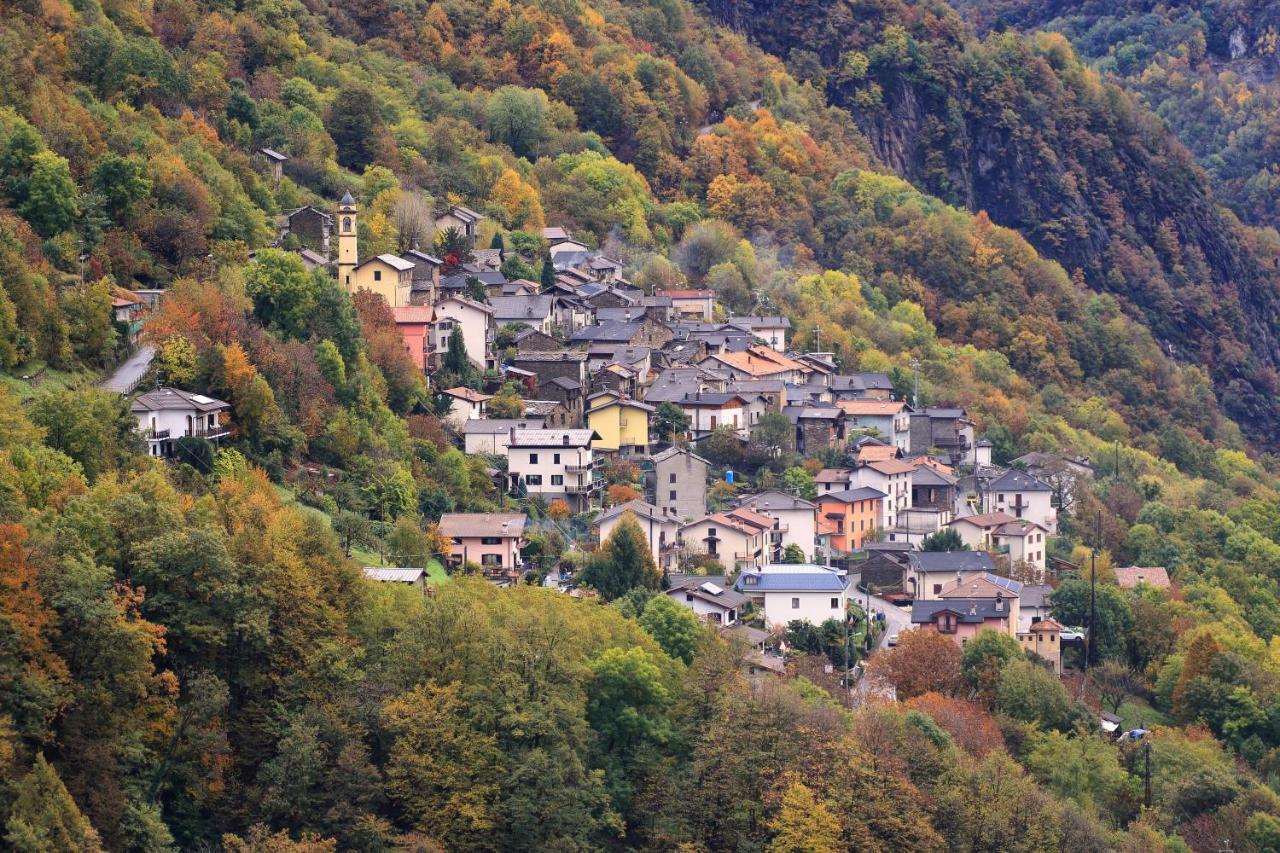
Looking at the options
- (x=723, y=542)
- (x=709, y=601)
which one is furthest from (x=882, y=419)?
(x=709, y=601)

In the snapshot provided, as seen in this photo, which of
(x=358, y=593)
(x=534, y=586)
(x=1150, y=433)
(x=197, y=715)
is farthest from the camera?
(x=1150, y=433)

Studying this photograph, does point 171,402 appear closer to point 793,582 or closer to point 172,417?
point 172,417

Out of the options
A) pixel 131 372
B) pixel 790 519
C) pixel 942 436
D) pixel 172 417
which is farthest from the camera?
pixel 942 436

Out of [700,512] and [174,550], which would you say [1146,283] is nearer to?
[700,512]

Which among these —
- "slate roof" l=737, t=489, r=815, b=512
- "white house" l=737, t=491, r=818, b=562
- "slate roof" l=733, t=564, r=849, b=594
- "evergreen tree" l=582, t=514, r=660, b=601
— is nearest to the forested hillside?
"evergreen tree" l=582, t=514, r=660, b=601

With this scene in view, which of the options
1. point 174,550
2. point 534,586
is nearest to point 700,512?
point 534,586

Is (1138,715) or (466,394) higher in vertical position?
(466,394)

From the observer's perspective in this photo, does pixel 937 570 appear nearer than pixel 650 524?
No

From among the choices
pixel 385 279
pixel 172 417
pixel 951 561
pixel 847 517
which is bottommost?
pixel 951 561
